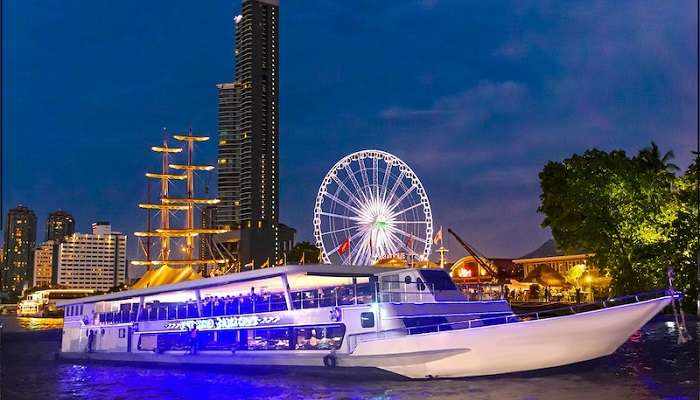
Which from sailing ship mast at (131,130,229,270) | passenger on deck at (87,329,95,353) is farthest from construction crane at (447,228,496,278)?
passenger on deck at (87,329,95,353)

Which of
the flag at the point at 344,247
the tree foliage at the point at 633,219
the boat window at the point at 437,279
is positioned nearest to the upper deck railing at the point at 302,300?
the boat window at the point at 437,279

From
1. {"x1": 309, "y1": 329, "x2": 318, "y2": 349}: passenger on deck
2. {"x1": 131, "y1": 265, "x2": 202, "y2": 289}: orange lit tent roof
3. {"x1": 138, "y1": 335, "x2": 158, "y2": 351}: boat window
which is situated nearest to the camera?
{"x1": 309, "y1": 329, "x2": 318, "y2": 349}: passenger on deck

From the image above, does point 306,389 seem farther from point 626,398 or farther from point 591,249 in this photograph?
point 591,249

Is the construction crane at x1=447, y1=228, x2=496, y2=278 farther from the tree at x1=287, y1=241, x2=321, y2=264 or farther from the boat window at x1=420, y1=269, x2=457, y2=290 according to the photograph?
the boat window at x1=420, y1=269, x2=457, y2=290

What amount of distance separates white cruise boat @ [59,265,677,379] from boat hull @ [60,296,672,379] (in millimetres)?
38

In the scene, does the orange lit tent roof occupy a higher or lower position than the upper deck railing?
higher

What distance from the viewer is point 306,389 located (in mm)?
25812

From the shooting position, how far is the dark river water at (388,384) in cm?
2355

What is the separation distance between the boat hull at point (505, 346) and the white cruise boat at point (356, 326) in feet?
0.13

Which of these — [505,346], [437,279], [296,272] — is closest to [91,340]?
[296,272]

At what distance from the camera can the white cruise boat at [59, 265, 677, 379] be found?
25.6m

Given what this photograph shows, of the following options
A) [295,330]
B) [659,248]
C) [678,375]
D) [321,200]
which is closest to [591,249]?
[659,248]

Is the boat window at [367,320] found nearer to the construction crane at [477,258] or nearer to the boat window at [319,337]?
the boat window at [319,337]

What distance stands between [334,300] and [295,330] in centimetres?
234
